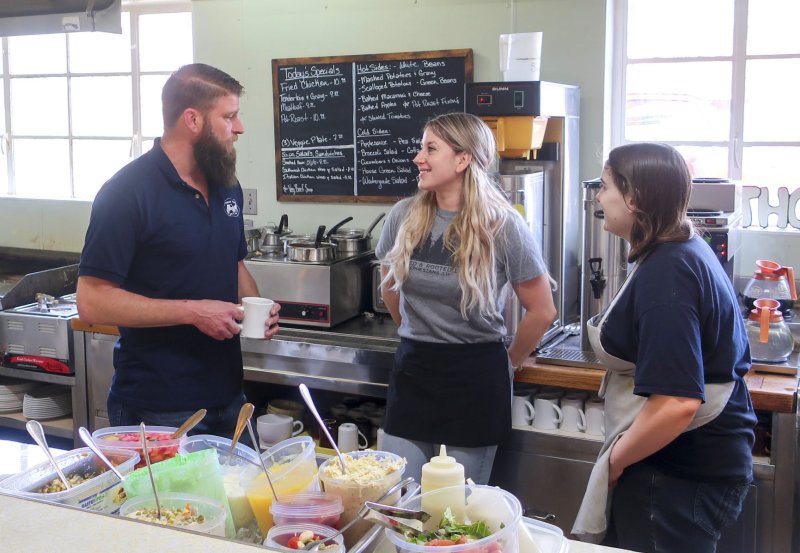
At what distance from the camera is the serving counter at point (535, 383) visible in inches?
100.0

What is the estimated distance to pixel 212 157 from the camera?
7.68 feet

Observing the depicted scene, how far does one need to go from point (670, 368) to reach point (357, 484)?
2.57ft

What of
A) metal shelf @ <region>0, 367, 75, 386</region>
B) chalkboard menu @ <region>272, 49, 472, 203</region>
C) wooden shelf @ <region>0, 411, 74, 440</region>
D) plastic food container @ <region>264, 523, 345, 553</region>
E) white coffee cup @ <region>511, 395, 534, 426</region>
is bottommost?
wooden shelf @ <region>0, 411, 74, 440</region>

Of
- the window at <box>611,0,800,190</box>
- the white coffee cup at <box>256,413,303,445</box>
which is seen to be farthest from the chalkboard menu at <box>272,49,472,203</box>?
the white coffee cup at <box>256,413,303,445</box>

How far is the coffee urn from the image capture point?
2832 mm

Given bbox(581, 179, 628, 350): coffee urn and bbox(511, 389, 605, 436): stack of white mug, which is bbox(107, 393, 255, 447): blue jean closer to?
bbox(511, 389, 605, 436): stack of white mug

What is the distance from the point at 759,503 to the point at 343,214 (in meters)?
2.08

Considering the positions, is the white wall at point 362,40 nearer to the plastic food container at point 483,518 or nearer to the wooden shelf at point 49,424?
the wooden shelf at point 49,424

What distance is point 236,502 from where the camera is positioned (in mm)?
1487

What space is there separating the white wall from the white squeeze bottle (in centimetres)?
225

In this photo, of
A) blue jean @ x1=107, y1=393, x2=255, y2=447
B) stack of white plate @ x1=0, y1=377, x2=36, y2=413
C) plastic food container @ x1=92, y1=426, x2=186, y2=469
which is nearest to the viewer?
plastic food container @ x1=92, y1=426, x2=186, y2=469

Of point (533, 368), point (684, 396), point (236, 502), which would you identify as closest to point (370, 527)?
point (236, 502)

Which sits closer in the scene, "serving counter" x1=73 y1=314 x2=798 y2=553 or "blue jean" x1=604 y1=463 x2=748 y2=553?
"blue jean" x1=604 y1=463 x2=748 y2=553

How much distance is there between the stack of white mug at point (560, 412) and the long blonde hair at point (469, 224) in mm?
554
